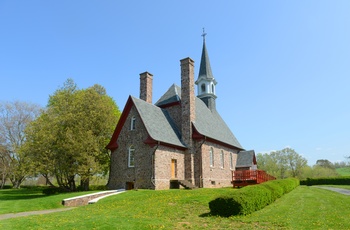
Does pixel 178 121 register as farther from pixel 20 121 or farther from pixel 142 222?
pixel 20 121

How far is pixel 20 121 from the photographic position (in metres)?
41.5

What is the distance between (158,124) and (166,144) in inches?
83.1

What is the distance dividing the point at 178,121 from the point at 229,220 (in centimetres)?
1678

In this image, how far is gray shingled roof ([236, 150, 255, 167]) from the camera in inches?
1297

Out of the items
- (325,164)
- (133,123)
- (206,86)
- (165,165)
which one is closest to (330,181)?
(206,86)

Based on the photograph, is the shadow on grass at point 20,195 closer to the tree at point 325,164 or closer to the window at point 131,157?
the window at point 131,157

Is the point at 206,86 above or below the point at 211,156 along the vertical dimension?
above

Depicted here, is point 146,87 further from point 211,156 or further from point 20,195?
point 20,195

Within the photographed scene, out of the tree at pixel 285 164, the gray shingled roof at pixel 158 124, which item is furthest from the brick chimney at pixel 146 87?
the tree at pixel 285 164

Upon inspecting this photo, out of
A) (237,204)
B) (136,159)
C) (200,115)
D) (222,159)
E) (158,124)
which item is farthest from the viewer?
(222,159)

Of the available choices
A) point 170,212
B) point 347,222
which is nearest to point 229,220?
point 170,212

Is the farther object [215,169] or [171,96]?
[171,96]

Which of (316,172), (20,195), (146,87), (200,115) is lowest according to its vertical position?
(20,195)

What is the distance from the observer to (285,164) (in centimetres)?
6431
